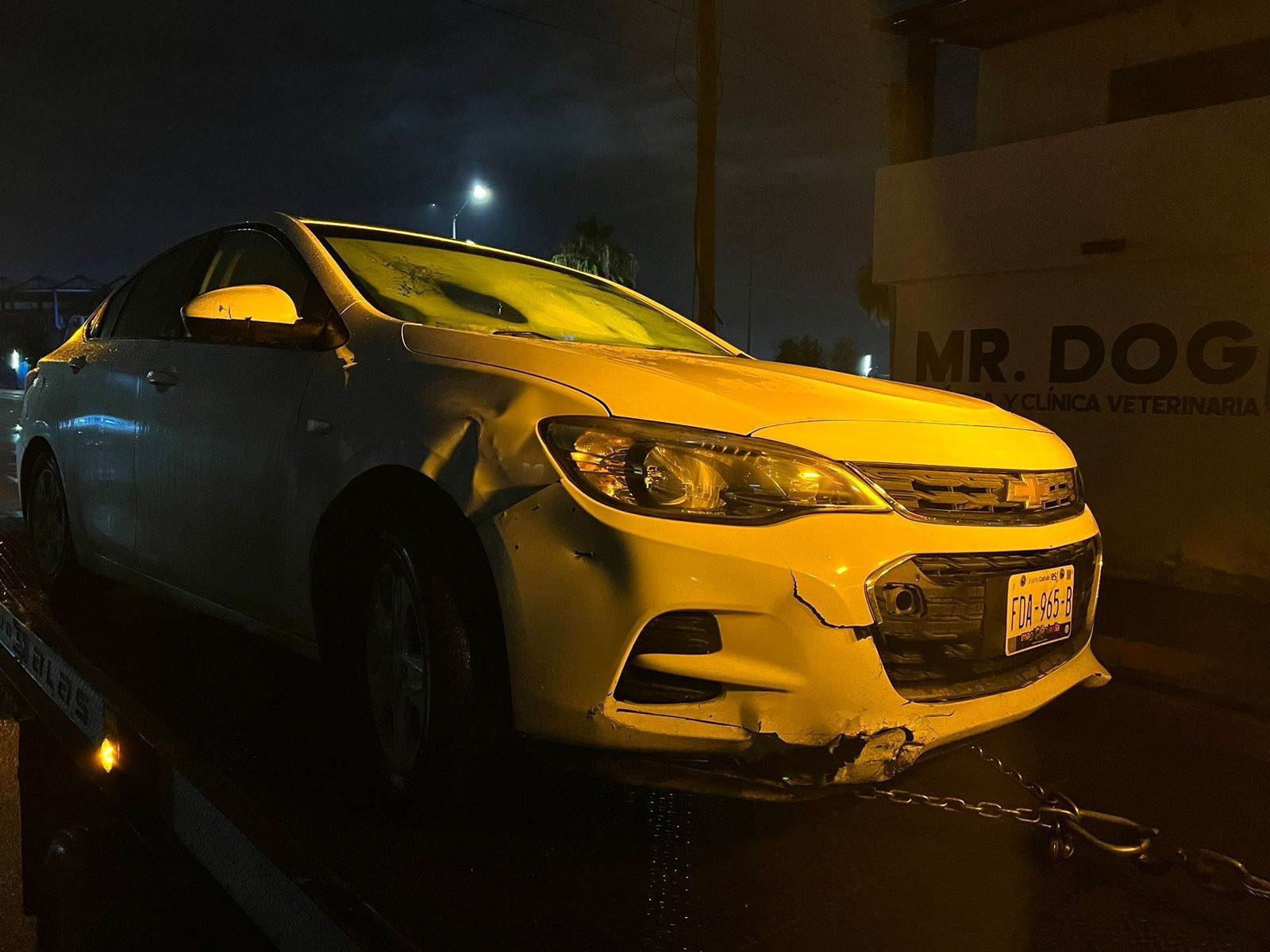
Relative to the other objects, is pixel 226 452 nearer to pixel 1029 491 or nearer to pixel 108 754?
pixel 108 754

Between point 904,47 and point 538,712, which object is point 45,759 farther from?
point 904,47

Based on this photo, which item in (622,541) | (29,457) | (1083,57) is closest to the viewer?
(622,541)

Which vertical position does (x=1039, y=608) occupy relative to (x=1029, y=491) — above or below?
below

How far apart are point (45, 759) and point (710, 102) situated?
328 inches

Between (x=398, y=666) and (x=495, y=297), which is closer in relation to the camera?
(x=398, y=666)

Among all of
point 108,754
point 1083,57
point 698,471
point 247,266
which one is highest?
point 1083,57

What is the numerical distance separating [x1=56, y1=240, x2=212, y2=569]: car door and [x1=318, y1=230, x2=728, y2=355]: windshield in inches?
40.1

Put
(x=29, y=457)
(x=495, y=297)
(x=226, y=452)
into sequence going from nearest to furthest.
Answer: (x=226, y=452) → (x=495, y=297) → (x=29, y=457)

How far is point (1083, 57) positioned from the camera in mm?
8836

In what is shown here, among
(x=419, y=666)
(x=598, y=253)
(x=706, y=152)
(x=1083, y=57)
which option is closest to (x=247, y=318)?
(x=419, y=666)

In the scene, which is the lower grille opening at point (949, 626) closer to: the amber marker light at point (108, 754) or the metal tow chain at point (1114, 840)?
the metal tow chain at point (1114, 840)

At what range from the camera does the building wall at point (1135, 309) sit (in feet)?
20.0

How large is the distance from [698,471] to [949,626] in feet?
2.09

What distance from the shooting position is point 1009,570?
2.40 metres
